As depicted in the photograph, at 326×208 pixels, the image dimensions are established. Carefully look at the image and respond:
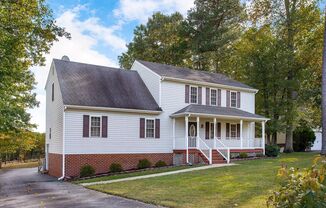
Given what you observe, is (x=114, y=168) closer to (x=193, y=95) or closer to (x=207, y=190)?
(x=193, y=95)

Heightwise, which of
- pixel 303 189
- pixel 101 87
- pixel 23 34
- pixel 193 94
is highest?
pixel 23 34

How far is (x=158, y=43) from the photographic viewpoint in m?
41.7

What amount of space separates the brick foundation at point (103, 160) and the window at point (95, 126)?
3.93 feet

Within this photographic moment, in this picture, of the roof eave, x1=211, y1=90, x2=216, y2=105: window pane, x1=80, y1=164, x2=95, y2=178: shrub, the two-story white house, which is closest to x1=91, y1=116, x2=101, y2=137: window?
the two-story white house

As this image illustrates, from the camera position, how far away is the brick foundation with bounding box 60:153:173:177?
18.7m

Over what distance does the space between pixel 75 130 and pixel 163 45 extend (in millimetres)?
24632

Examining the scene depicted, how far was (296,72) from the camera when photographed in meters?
29.8

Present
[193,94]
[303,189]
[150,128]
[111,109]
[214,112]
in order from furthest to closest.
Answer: [193,94] → [214,112] → [150,128] → [111,109] → [303,189]

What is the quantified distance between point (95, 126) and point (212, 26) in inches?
876

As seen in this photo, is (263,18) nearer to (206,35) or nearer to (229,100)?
(206,35)

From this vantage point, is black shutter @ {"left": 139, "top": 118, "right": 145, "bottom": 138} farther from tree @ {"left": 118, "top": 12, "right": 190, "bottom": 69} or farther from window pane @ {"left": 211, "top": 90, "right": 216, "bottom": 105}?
tree @ {"left": 118, "top": 12, "right": 190, "bottom": 69}

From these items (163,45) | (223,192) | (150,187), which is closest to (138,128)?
(150,187)

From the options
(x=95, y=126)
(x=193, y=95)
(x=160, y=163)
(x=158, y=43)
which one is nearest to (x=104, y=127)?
(x=95, y=126)

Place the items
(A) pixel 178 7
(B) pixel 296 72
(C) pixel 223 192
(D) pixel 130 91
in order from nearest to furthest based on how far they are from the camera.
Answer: (C) pixel 223 192 → (D) pixel 130 91 → (B) pixel 296 72 → (A) pixel 178 7
